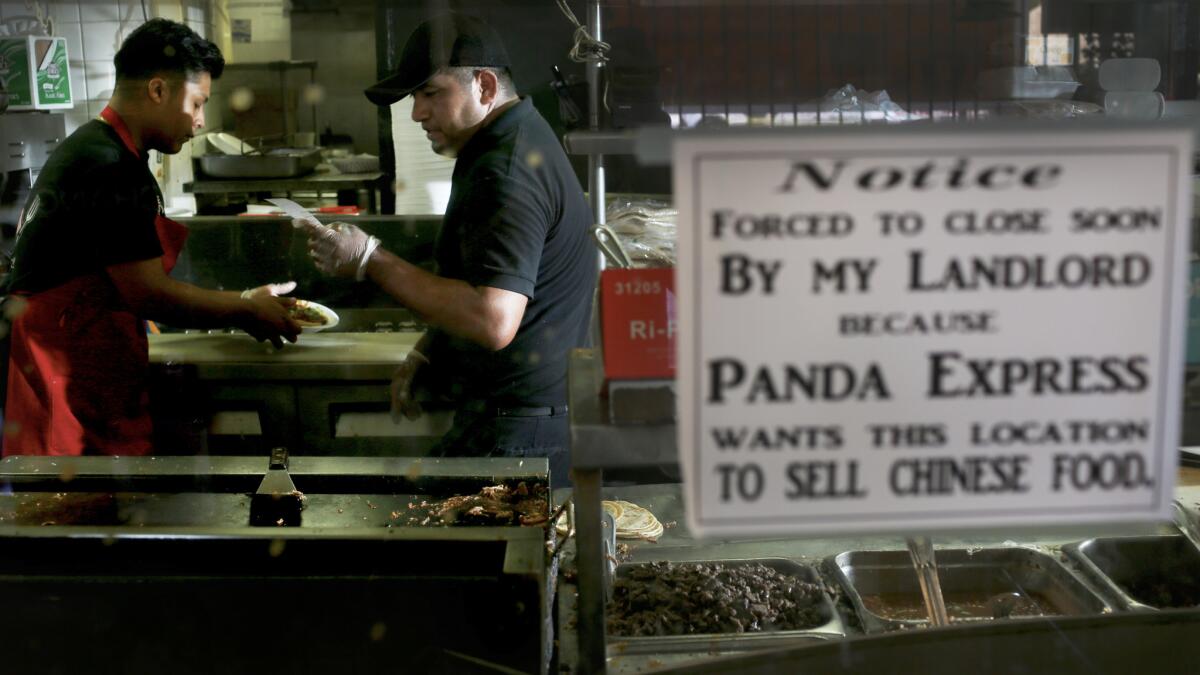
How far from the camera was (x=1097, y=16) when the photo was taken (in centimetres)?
199

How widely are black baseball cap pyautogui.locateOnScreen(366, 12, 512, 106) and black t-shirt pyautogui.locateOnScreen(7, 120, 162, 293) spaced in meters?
0.62

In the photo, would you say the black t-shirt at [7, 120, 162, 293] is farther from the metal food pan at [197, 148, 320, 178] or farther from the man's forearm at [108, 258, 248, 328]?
the metal food pan at [197, 148, 320, 178]

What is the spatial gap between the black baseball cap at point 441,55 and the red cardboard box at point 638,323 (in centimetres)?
152

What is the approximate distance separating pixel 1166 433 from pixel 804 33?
115cm

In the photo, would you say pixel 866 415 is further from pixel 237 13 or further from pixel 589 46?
pixel 237 13

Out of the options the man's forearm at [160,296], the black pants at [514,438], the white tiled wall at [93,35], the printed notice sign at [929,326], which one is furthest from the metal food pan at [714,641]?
the white tiled wall at [93,35]

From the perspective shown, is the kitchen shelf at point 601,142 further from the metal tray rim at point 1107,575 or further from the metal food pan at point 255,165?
the metal food pan at point 255,165

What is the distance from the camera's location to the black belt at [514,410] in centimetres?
240

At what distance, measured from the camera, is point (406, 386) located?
2.73 meters

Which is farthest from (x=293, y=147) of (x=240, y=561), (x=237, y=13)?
(x=240, y=561)

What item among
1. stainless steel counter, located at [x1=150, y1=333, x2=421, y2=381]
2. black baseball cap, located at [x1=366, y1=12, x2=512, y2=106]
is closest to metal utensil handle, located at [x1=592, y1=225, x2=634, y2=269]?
black baseball cap, located at [x1=366, y1=12, x2=512, y2=106]

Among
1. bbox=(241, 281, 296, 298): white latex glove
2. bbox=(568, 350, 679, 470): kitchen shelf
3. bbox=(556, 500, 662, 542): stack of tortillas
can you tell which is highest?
bbox=(568, 350, 679, 470): kitchen shelf

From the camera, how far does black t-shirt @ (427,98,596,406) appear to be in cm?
219

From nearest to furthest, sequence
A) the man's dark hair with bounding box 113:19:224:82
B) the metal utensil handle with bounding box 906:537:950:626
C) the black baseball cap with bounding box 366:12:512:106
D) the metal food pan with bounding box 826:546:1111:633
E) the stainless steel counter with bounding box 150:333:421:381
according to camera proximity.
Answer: the metal utensil handle with bounding box 906:537:950:626, the metal food pan with bounding box 826:546:1111:633, the black baseball cap with bounding box 366:12:512:106, the man's dark hair with bounding box 113:19:224:82, the stainless steel counter with bounding box 150:333:421:381
